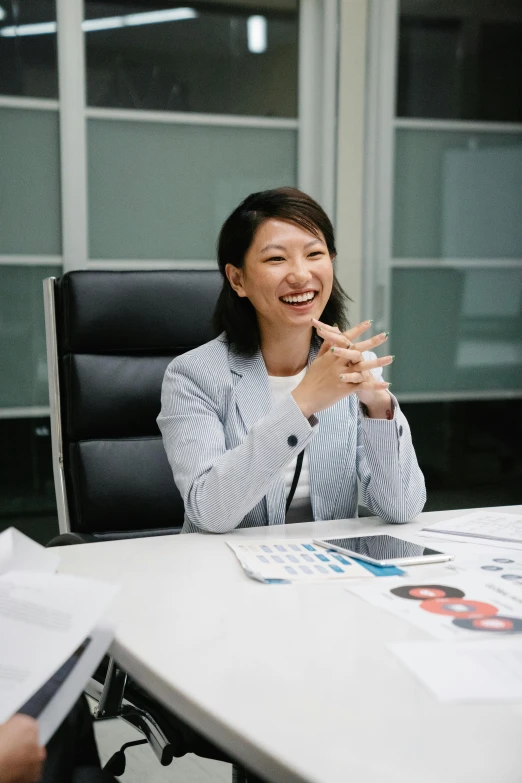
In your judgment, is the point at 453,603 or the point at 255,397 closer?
the point at 453,603

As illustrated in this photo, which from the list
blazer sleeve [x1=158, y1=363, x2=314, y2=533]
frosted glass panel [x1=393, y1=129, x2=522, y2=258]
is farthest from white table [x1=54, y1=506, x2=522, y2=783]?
frosted glass panel [x1=393, y1=129, x2=522, y2=258]

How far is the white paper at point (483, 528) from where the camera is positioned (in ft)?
4.33

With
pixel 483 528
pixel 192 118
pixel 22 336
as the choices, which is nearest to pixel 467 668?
pixel 483 528

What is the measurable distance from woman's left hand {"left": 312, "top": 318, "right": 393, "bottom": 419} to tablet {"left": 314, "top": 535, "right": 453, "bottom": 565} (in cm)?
30

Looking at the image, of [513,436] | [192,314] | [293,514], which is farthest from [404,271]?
[293,514]

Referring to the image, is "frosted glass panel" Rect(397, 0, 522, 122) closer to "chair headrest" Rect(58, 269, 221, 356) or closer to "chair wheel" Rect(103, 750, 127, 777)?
"chair headrest" Rect(58, 269, 221, 356)

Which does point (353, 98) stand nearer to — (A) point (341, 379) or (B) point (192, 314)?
(B) point (192, 314)

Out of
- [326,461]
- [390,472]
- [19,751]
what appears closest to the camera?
[19,751]

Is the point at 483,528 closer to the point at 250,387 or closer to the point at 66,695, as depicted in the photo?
the point at 250,387

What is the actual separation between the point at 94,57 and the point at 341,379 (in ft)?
7.91

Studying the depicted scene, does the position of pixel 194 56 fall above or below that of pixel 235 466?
above

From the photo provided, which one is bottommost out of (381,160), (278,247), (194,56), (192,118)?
(278,247)

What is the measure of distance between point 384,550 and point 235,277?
2.59 feet

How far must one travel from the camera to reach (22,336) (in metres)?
3.31
